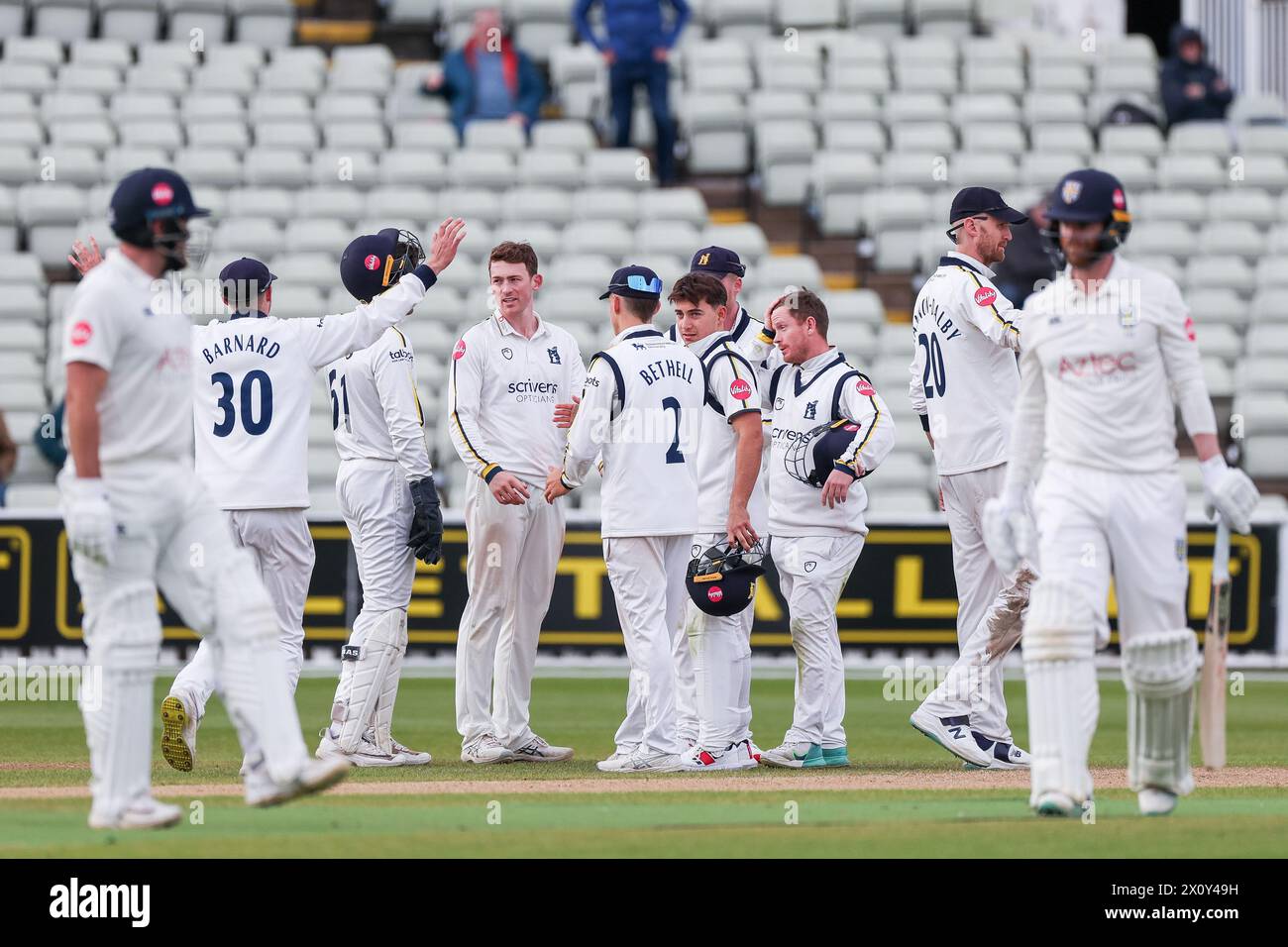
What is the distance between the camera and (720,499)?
9.88 meters

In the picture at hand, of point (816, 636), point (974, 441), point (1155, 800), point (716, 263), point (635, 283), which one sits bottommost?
point (1155, 800)

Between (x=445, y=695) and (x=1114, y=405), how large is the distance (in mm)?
7472

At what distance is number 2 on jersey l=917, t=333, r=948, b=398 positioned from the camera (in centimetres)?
970

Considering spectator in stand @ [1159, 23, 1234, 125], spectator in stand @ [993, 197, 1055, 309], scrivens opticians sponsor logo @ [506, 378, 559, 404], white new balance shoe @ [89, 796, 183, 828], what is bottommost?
white new balance shoe @ [89, 796, 183, 828]

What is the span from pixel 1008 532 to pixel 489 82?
47.4ft

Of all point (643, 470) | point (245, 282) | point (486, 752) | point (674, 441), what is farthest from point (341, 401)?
point (486, 752)

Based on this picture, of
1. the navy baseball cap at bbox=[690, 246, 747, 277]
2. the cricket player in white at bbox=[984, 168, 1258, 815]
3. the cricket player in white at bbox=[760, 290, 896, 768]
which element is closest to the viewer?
the cricket player in white at bbox=[984, 168, 1258, 815]

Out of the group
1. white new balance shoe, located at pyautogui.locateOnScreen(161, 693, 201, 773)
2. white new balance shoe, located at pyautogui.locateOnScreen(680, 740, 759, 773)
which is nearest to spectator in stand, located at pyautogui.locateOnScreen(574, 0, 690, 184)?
white new balance shoe, located at pyautogui.locateOnScreen(680, 740, 759, 773)

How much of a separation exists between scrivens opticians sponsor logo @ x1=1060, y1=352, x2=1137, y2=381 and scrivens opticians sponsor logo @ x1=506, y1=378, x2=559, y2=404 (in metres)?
3.64

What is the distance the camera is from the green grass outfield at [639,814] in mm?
6629

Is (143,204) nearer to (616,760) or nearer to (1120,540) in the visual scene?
(1120,540)

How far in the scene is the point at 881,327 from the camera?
715 inches

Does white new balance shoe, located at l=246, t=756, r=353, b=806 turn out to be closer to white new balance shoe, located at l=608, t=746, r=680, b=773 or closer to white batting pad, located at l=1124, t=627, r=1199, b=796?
white new balance shoe, located at l=608, t=746, r=680, b=773

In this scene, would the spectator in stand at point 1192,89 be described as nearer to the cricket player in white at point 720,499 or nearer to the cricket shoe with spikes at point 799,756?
the cricket player in white at point 720,499
